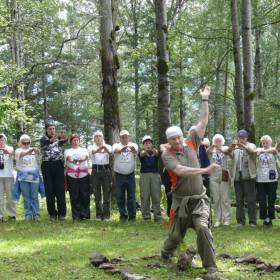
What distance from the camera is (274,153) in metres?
11.7

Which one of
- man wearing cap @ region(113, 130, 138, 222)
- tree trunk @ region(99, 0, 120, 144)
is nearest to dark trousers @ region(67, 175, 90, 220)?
man wearing cap @ region(113, 130, 138, 222)

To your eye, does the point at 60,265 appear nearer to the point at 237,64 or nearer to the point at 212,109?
the point at 237,64

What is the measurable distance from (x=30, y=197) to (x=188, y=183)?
669 centimetres

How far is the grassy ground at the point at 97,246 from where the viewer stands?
23.9 feet

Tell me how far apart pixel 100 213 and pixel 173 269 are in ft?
18.6

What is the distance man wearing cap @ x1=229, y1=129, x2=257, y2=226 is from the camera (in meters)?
11.8

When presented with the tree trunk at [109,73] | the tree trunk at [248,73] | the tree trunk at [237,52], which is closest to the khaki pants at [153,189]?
the tree trunk at [109,73]

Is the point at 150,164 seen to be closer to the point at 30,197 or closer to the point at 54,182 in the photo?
the point at 54,182

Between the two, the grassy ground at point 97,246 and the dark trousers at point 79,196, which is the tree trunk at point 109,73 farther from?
the grassy ground at point 97,246

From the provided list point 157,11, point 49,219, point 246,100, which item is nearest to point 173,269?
point 49,219

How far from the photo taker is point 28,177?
41.8 ft

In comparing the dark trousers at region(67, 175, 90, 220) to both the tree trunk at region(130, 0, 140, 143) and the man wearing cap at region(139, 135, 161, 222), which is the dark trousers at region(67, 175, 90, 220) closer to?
the man wearing cap at region(139, 135, 161, 222)

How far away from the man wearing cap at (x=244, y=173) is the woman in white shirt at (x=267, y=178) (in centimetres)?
19

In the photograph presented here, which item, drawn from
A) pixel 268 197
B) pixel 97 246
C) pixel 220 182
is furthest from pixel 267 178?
pixel 97 246
